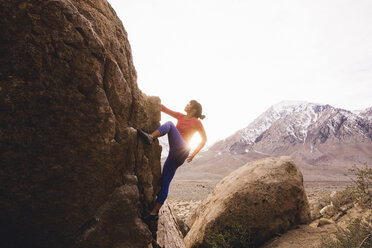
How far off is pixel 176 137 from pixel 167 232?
7.66 feet

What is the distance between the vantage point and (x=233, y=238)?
580cm

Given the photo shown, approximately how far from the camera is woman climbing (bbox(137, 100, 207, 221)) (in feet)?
12.6

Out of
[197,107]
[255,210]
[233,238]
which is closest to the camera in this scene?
[197,107]

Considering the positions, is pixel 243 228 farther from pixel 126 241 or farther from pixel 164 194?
pixel 126 241

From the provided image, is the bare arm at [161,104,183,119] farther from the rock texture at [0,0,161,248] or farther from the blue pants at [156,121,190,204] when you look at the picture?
the rock texture at [0,0,161,248]

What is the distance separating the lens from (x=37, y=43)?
94.5 inches

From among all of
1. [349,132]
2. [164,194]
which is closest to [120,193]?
[164,194]

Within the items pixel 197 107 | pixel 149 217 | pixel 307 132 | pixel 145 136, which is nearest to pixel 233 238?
pixel 149 217

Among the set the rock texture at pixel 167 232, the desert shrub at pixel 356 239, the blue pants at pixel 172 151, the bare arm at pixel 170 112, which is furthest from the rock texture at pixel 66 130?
the desert shrub at pixel 356 239

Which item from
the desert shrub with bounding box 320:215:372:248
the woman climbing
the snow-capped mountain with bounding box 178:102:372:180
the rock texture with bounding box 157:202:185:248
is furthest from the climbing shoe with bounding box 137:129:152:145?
the snow-capped mountain with bounding box 178:102:372:180

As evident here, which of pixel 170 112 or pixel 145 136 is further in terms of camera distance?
pixel 170 112

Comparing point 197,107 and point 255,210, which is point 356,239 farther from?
point 197,107

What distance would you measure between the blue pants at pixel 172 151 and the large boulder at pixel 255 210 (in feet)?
8.75

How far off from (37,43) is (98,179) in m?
1.92
